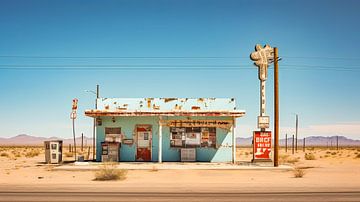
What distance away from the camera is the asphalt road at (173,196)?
41.9 ft

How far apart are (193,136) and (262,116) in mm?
4388

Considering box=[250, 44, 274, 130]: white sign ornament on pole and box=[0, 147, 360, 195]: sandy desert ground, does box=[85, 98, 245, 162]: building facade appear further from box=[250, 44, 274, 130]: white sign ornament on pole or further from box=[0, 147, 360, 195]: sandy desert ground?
box=[0, 147, 360, 195]: sandy desert ground

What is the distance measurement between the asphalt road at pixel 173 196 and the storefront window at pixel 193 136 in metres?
12.8

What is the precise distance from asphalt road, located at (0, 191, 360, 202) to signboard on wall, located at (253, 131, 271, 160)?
11.5 metres

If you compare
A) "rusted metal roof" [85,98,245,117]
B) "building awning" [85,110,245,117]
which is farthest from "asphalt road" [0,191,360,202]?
"rusted metal roof" [85,98,245,117]

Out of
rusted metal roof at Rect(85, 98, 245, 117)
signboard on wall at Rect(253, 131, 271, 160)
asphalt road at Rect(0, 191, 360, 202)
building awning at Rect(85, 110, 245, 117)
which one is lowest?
asphalt road at Rect(0, 191, 360, 202)

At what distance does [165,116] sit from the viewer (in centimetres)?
2691

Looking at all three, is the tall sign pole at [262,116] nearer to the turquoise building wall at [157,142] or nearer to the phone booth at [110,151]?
the turquoise building wall at [157,142]

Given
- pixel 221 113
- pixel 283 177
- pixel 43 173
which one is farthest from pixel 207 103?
pixel 43 173

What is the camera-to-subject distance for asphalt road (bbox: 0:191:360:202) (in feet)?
41.9

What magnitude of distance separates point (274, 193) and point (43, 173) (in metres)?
12.8

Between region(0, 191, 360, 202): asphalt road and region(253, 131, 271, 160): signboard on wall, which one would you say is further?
region(253, 131, 271, 160): signboard on wall

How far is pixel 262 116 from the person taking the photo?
25641 mm

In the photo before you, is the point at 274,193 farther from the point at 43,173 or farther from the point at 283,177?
the point at 43,173
